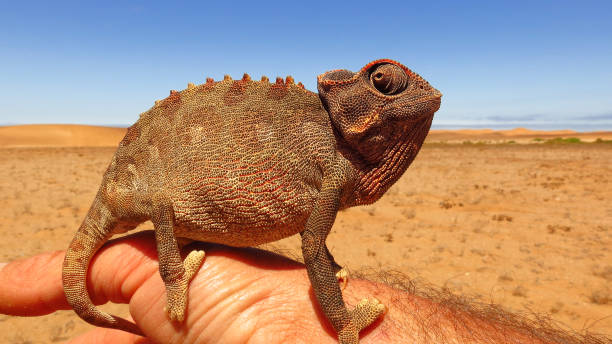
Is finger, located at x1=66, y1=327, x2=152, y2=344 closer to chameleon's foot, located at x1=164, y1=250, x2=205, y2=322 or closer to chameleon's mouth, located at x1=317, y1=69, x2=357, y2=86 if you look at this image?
chameleon's foot, located at x1=164, y1=250, x2=205, y2=322

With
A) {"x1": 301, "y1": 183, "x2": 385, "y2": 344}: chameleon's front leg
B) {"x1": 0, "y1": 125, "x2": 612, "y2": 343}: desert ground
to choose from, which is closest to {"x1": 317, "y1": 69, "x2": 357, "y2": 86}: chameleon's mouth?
{"x1": 301, "y1": 183, "x2": 385, "y2": 344}: chameleon's front leg

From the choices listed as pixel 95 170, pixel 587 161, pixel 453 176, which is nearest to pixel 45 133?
pixel 95 170

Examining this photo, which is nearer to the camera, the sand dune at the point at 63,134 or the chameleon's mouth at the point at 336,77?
the chameleon's mouth at the point at 336,77

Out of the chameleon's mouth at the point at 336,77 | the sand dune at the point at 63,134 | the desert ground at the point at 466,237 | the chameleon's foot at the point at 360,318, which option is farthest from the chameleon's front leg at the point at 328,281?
the sand dune at the point at 63,134

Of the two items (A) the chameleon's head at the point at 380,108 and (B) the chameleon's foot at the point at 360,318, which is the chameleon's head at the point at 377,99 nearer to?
(A) the chameleon's head at the point at 380,108

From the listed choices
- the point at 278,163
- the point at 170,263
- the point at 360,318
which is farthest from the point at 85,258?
the point at 360,318

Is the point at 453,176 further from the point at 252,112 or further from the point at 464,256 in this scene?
the point at 252,112

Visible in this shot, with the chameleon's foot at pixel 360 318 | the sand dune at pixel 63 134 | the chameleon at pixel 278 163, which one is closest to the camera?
the chameleon's foot at pixel 360 318

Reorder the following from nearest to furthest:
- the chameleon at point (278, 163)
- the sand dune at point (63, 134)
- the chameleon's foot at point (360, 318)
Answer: the chameleon's foot at point (360, 318) < the chameleon at point (278, 163) < the sand dune at point (63, 134)

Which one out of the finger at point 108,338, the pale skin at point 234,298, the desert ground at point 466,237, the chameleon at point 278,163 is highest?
the chameleon at point 278,163
